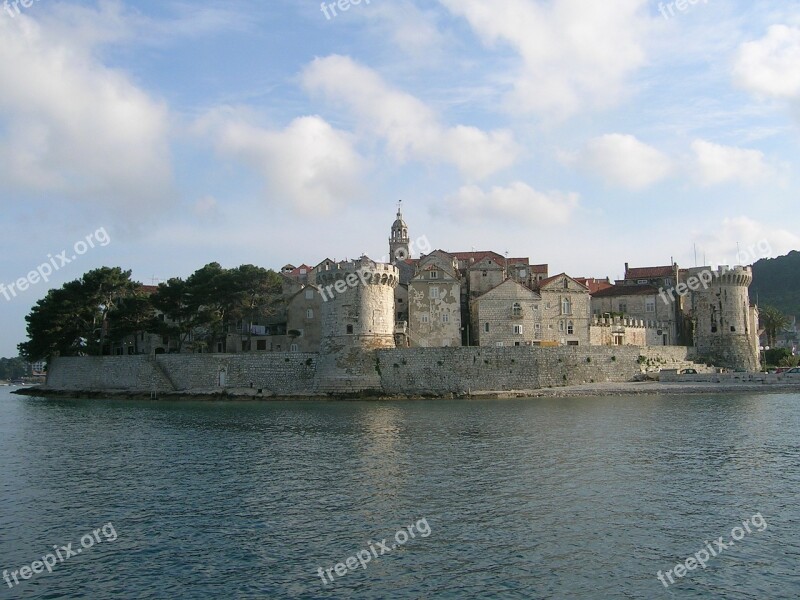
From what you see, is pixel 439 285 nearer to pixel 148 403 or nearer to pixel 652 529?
pixel 148 403

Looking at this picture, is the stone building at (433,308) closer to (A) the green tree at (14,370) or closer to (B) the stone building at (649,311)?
(B) the stone building at (649,311)

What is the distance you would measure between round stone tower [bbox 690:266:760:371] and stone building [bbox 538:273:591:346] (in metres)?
10.5

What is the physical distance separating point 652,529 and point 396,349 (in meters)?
35.2

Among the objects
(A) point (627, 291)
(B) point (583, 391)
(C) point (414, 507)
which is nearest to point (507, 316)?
(B) point (583, 391)

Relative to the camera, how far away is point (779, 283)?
136m

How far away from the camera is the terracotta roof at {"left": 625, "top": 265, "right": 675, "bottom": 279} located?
67312 mm

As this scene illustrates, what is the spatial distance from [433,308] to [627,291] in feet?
64.3

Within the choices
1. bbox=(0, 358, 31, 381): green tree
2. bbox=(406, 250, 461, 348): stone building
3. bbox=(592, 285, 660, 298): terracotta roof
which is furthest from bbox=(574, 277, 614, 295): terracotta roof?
bbox=(0, 358, 31, 381): green tree

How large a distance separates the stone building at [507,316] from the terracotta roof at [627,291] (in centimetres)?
1230

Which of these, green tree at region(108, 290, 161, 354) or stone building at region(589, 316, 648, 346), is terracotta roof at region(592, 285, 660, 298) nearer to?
stone building at region(589, 316, 648, 346)

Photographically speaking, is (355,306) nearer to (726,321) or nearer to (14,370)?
→ (726,321)

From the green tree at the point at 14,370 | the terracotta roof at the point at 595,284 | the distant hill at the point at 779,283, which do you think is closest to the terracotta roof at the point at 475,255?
the terracotta roof at the point at 595,284

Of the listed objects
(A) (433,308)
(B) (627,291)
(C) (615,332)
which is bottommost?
(C) (615,332)

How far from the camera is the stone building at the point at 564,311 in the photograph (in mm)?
57156
